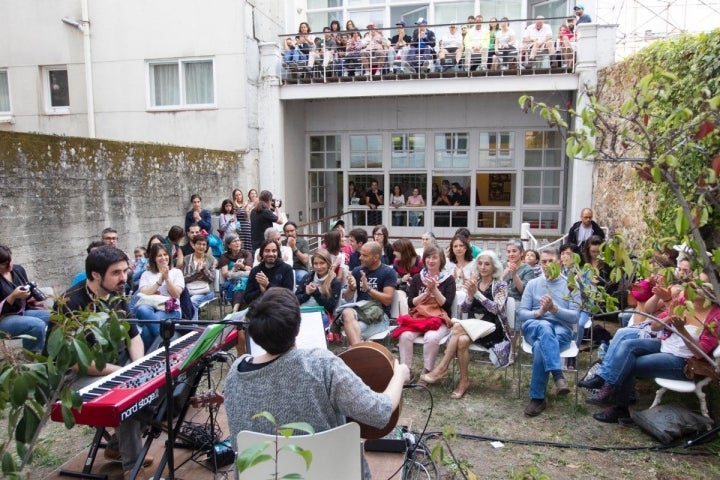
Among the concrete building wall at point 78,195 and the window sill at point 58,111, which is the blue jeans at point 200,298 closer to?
the concrete building wall at point 78,195

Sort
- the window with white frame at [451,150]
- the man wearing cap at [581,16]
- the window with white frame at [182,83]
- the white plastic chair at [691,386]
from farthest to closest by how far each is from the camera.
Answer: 1. the window with white frame at [451,150]
2. the window with white frame at [182,83]
3. the man wearing cap at [581,16]
4. the white plastic chair at [691,386]

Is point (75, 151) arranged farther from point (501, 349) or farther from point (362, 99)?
point (362, 99)

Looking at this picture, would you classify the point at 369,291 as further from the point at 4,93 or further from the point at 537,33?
the point at 4,93

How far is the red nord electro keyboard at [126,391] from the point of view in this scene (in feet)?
9.17

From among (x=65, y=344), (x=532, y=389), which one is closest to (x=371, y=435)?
(x=65, y=344)

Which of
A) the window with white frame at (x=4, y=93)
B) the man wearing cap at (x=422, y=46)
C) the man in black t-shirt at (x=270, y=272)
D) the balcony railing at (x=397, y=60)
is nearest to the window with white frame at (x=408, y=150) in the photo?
the balcony railing at (x=397, y=60)

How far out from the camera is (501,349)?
5.07m

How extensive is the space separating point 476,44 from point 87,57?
8.93m

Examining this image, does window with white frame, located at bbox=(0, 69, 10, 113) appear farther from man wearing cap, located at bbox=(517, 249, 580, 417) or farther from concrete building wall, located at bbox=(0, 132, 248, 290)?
man wearing cap, located at bbox=(517, 249, 580, 417)

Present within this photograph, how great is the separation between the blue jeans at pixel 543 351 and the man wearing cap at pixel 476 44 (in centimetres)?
778

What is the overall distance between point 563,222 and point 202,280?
31.5ft

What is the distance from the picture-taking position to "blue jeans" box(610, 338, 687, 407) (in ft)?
14.2

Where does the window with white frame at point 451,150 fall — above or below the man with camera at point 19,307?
above

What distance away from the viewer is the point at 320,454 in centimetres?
215
